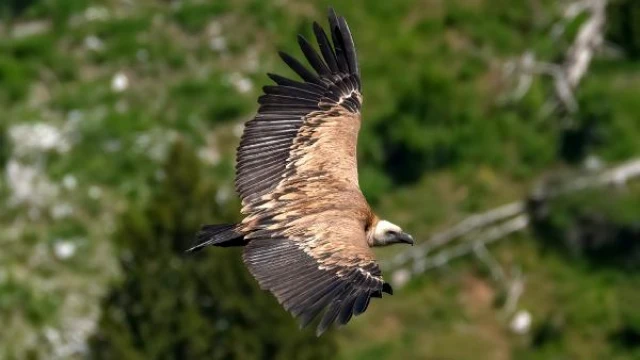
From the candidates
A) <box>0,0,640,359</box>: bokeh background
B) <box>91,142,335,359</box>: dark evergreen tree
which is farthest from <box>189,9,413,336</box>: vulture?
<box>91,142,335,359</box>: dark evergreen tree

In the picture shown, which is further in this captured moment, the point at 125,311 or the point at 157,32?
the point at 157,32

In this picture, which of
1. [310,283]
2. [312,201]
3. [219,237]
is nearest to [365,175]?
[312,201]

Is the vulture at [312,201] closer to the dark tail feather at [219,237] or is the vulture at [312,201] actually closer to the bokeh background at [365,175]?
the dark tail feather at [219,237]

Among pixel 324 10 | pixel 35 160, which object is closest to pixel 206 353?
pixel 35 160

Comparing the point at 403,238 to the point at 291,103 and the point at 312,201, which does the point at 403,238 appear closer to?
the point at 312,201

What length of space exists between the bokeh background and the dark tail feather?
34.0ft

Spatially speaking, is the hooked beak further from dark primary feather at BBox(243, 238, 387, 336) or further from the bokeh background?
the bokeh background

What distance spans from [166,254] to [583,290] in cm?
517

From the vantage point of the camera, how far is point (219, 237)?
15.5 meters

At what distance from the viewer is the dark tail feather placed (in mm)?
15492

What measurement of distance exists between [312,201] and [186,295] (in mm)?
11378

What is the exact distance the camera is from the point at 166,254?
2739cm

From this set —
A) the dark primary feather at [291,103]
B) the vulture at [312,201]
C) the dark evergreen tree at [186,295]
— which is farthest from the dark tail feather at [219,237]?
the dark evergreen tree at [186,295]

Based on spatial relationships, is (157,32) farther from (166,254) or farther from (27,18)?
(166,254)
